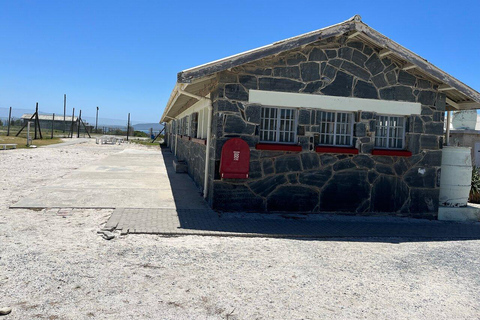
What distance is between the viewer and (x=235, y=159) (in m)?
8.09

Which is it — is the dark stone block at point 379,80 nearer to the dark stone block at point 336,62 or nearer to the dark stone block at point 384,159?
the dark stone block at point 336,62

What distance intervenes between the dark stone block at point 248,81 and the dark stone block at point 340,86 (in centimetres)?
147

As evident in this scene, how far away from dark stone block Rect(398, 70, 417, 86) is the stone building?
22 millimetres


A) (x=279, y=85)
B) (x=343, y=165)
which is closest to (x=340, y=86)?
(x=279, y=85)

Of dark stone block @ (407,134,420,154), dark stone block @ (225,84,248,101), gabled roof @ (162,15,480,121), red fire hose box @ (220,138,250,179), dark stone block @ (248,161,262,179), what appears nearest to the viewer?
gabled roof @ (162,15,480,121)

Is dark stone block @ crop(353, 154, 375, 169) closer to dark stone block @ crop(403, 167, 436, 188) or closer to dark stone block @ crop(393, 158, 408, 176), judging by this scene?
dark stone block @ crop(393, 158, 408, 176)

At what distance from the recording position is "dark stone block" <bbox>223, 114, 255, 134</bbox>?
820 centimetres

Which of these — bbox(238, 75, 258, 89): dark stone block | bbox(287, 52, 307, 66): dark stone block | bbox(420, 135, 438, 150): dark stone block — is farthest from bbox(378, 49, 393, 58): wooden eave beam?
bbox(238, 75, 258, 89): dark stone block

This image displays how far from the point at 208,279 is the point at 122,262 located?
1156 millimetres

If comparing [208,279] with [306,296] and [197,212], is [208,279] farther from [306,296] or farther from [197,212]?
[197,212]

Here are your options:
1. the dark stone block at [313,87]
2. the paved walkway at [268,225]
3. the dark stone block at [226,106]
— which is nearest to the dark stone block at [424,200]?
the paved walkway at [268,225]

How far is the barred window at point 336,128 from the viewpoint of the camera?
8.85 meters

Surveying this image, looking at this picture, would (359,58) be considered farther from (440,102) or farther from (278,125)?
(278,125)

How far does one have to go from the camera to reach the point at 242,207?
838cm
